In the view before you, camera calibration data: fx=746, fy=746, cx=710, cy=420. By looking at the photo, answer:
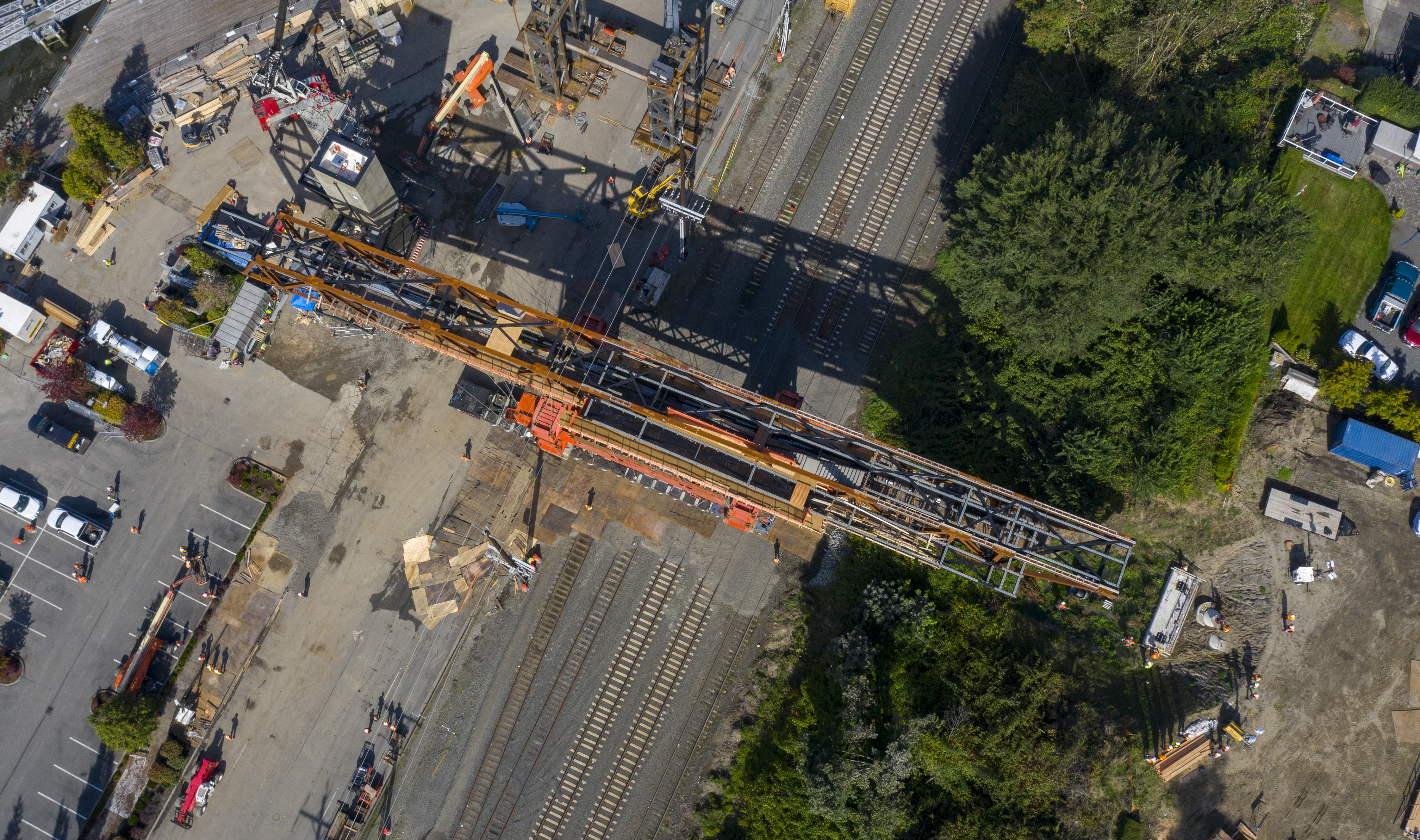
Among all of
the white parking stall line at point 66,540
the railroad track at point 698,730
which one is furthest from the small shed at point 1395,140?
the white parking stall line at point 66,540

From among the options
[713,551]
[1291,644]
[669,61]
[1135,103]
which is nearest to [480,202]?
[669,61]

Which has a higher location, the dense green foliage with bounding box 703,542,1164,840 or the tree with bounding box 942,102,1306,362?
the tree with bounding box 942,102,1306,362

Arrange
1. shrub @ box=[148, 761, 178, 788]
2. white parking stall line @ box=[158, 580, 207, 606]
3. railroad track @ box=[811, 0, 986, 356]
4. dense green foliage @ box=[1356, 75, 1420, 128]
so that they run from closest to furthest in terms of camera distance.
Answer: shrub @ box=[148, 761, 178, 788] < white parking stall line @ box=[158, 580, 207, 606] < dense green foliage @ box=[1356, 75, 1420, 128] < railroad track @ box=[811, 0, 986, 356]

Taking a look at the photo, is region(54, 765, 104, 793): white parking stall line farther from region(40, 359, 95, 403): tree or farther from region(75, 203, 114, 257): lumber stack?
region(75, 203, 114, 257): lumber stack

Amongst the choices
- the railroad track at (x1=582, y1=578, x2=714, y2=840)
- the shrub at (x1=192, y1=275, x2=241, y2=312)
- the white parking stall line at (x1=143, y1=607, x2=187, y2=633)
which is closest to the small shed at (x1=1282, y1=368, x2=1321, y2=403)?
the railroad track at (x1=582, y1=578, x2=714, y2=840)

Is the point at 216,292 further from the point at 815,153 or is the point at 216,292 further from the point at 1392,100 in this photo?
the point at 1392,100

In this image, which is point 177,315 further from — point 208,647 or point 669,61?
point 669,61

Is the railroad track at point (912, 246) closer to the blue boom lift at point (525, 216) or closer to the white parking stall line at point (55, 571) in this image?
the blue boom lift at point (525, 216)
